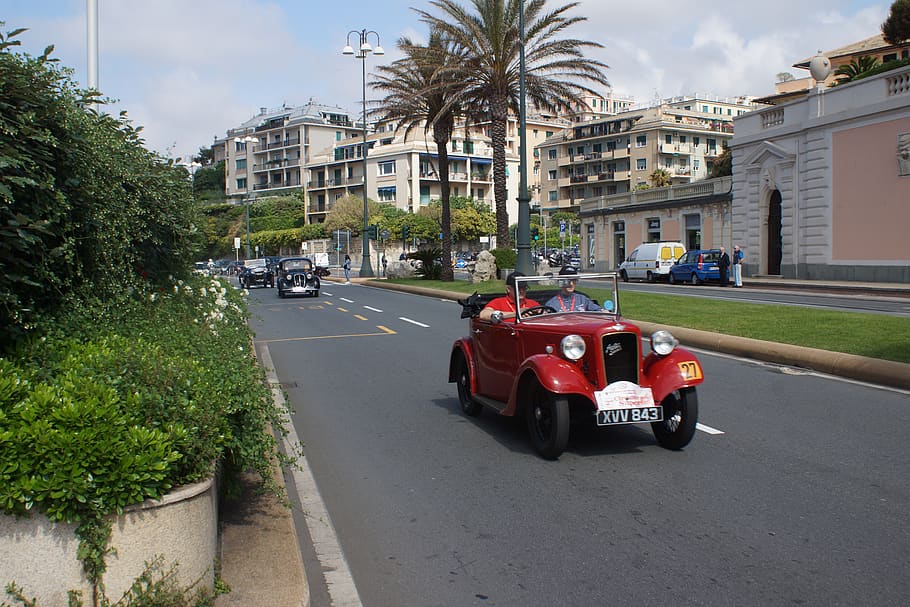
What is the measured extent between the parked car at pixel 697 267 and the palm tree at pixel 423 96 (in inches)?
418

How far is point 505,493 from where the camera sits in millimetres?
6336

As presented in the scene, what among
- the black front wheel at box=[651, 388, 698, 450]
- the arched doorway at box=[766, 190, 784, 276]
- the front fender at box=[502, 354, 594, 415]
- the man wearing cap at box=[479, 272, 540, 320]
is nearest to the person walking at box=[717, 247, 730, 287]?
the arched doorway at box=[766, 190, 784, 276]

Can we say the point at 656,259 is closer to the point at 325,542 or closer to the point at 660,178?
the point at 325,542

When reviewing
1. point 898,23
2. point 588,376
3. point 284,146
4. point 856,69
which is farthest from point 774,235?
point 284,146

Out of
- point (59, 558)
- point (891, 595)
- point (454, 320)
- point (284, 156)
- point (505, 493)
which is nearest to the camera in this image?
point (59, 558)

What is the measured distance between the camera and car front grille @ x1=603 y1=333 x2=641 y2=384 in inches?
279

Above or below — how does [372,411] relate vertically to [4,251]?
below

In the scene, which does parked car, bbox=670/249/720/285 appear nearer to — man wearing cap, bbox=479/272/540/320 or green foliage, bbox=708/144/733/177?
green foliage, bbox=708/144/733/177

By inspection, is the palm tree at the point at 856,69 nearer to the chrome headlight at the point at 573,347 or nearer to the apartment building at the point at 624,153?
the apartment building at the point at 624,153

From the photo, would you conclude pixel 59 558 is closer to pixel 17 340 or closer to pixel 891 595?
pixel 17 340

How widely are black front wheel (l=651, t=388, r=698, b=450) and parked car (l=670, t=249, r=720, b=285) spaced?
3057 centimetres

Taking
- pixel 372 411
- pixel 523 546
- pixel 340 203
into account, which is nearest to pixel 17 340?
pixel 523 546

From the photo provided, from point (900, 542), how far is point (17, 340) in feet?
18.5

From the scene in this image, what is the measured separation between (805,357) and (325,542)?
896cm
